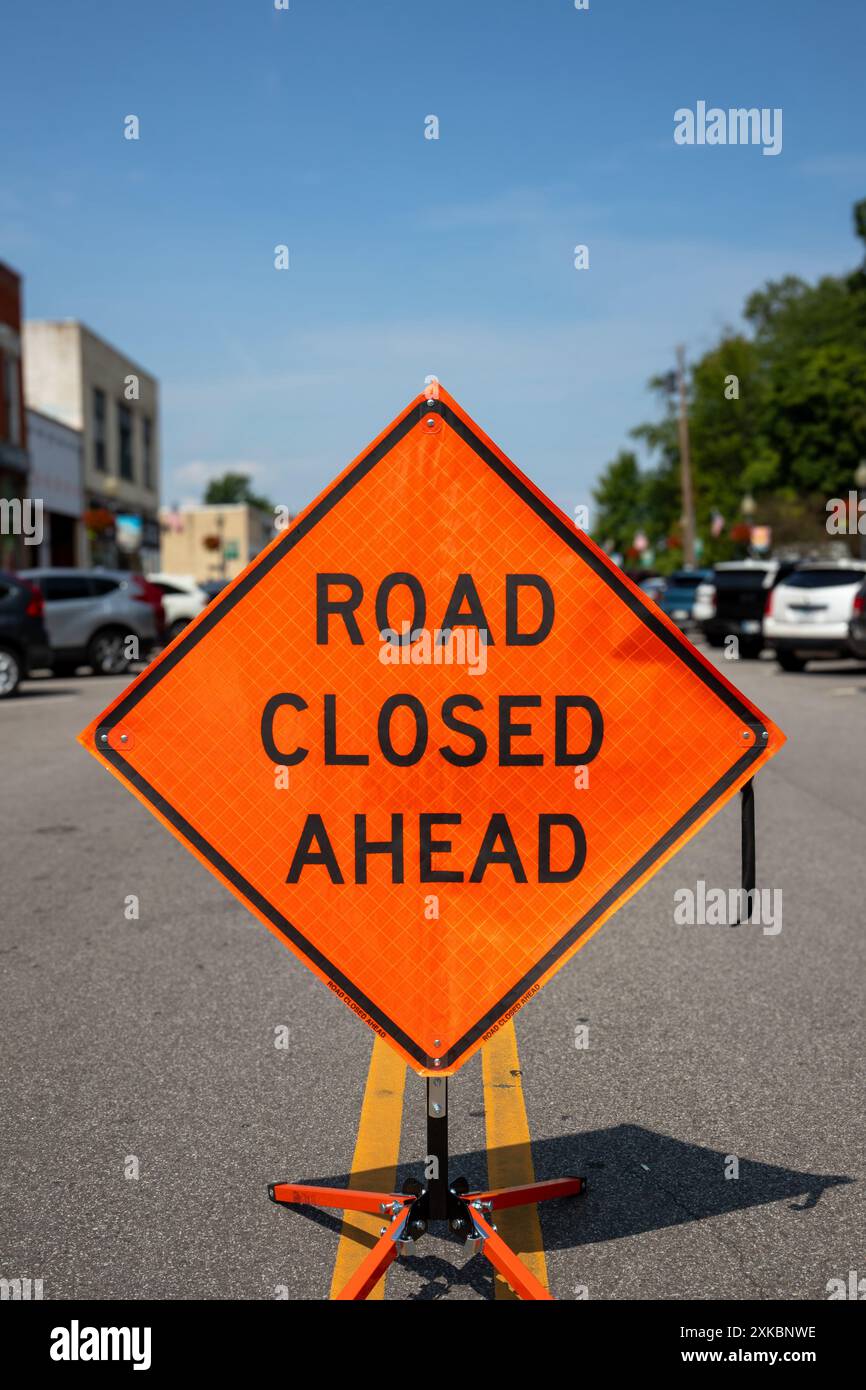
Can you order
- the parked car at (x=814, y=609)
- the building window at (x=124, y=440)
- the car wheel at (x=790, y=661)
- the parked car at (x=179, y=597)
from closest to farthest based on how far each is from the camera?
the parked car at (x=814, y=609), the car wheel at (x=790, y=661), the parked car at (x=179, y=597), the building window at (x=124, y=440)

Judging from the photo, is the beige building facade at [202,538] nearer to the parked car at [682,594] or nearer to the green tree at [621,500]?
the green tree at [621,500]

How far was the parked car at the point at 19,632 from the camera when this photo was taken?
21.0 m

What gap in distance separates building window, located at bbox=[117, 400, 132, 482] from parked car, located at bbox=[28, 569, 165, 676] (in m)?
35.2

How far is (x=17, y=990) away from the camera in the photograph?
607 centimetres

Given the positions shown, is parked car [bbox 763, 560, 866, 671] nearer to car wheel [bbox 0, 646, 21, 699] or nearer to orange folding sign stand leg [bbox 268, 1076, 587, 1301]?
car wheel [bbox 0, 646, 21, 699]

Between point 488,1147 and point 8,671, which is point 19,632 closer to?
point 8,671

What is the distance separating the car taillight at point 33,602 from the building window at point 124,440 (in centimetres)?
3993

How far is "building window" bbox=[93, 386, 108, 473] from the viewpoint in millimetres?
56125

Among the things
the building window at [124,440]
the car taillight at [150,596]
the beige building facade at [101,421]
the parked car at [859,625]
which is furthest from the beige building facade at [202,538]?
the parked car at [859,625]

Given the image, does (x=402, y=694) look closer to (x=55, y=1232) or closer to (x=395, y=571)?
(x=395, y=571)

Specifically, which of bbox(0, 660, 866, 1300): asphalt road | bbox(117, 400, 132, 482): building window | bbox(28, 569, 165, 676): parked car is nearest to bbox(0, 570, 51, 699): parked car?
bbox(28, 569, 165, 676): parked car

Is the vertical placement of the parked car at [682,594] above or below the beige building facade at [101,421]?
below

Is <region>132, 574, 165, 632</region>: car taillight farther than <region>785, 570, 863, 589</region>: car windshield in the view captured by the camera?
Yes

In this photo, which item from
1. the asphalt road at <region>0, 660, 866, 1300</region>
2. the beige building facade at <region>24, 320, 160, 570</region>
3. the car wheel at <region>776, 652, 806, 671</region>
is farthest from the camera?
the beige building facade at <region>24, 320, 160, 570</region>
